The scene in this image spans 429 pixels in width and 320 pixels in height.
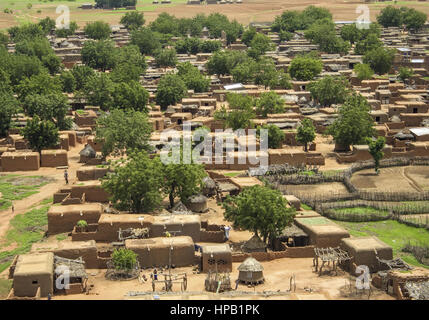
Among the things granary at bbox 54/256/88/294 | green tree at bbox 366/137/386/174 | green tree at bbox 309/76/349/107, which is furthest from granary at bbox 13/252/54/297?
green tree at bbox 309/76/349/107

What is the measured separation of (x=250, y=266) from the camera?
43.6 meters

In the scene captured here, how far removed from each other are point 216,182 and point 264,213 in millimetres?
13942

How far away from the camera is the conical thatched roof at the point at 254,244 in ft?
160

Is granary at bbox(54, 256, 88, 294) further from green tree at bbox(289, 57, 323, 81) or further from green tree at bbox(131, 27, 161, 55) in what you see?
green tree at bbox(131, 27, 161, 55)

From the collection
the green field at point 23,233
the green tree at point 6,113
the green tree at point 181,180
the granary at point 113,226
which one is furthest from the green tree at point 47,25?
the granary at point 113,226

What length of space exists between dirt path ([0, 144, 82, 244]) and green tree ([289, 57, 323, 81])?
40004 millimetres

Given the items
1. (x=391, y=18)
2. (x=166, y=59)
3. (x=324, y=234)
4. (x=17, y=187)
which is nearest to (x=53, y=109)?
(x=17, y=187)

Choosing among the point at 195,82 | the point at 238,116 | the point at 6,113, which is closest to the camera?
the point at 238,116

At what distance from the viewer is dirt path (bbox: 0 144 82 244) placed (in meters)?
56.8

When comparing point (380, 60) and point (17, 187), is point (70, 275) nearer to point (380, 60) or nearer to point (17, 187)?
point (17, 187)

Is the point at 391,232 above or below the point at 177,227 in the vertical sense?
below

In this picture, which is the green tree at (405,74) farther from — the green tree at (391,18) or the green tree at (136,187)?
the green tree at (136,187)

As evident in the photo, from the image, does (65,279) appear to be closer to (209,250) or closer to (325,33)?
(209,250)
